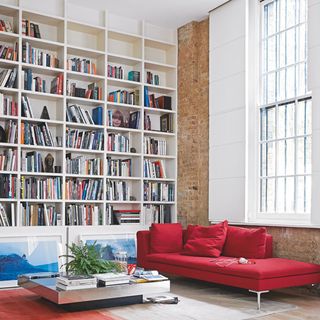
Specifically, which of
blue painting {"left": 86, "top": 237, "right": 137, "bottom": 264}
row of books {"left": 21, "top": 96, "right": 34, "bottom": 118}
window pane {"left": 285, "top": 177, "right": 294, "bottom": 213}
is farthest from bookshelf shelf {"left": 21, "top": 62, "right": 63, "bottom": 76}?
window pane {"left": 285, "top": 177, "right": 294, "bottom": 213}

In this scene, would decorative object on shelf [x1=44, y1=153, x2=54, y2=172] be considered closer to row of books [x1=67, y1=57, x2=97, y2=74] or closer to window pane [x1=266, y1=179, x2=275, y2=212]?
row of books [x1=67, y1=57, x2=97, y2=74]

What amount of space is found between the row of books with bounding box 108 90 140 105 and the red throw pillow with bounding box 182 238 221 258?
2386 mm

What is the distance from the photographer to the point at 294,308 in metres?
5.05

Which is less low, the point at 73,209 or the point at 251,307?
the point at 73,209

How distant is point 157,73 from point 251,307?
4.28 m

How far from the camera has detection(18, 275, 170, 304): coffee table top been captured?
4621 millimetres

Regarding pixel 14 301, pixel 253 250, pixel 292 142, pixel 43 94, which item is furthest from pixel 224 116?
pixel 14 301

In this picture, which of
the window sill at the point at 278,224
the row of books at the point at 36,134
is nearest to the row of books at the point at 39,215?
the row of books at the point at 36,134

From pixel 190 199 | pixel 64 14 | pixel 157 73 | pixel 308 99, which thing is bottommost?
pixel 190 199

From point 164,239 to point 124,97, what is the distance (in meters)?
2.23

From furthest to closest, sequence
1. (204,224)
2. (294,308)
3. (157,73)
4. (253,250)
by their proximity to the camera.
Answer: (157,73)
(204,224)
(253,250)
(294,308)

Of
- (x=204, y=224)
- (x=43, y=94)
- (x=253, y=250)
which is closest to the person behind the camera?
(x=253, y=250)

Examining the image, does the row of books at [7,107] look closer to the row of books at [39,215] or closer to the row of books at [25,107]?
the row of books at [25,107]

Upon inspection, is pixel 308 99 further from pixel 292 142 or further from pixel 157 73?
pixel 157 73
